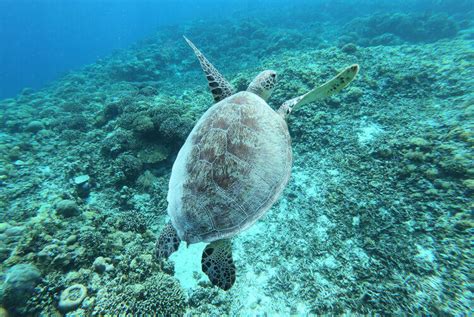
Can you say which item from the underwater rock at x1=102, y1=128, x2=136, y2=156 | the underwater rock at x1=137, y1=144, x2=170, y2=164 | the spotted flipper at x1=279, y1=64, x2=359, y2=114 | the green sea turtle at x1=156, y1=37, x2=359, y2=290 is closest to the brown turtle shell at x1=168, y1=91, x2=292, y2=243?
the green sea turtle at x1=156, y1=37, x2=359, y2=290

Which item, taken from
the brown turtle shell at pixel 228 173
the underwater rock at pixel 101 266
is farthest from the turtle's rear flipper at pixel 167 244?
Answer: the underwater rock at pixel 101 266

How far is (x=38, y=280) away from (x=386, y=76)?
886cm

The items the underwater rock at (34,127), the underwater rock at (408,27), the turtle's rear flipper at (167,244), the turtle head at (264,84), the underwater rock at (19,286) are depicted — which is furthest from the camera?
the underwater rock at (408,27)

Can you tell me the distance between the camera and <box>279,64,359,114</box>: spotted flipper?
8.81 ft

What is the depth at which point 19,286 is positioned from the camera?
2.31 m

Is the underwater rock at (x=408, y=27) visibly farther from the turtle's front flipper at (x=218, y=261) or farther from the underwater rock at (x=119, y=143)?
the turtle's front flipper at (x=218, y=261)

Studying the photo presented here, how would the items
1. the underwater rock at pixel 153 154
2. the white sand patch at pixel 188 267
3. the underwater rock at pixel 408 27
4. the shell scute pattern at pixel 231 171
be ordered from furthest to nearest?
the underwater rock at pixel 408 27 < the underwater rock at pixel 153 154 < the white sand patch at pixel 188 267 < the shell scute pattern at pixel 231 171

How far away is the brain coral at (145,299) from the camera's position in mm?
2477

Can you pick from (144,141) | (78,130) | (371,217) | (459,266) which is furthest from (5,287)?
(78,130)

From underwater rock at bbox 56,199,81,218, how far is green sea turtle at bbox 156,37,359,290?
2.17 m

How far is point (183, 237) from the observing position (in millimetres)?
2219

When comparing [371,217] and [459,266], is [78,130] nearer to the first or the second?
[371,217]

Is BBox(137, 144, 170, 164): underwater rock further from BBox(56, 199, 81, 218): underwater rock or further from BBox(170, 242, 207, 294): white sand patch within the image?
BBox(170, 242, 207, 294): white sand patch

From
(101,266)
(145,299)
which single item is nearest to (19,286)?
(101,266)
